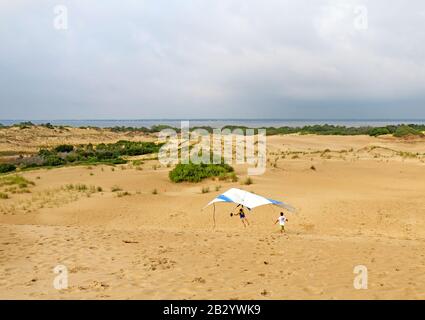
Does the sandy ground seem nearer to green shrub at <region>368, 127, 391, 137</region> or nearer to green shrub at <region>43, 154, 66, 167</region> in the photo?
green shrub at <region>43, 154, 66, 167</region>

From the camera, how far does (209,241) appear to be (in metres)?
12.2

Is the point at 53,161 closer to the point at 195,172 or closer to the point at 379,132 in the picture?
the point at 195,172

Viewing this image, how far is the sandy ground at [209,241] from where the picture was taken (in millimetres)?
7805

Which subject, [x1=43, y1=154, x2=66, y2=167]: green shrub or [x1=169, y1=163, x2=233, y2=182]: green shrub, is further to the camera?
[x1=43, y1=154, x2=66, y2=167]: green shrub

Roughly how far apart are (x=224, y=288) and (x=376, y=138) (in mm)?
56161

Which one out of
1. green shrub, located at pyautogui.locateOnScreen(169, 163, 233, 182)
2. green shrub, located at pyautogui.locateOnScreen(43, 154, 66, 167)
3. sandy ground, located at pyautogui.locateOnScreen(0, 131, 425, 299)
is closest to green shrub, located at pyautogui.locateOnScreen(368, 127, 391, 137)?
sandy ground, located at pyautogui.locateOnScreen(0, 131, 425, 299)

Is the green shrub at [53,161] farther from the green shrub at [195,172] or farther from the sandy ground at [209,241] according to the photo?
the green shrub at [195,172]

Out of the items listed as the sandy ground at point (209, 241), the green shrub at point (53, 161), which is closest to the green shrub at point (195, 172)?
the sandy ground at point (209, 241)

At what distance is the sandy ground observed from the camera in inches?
307

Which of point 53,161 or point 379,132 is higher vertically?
point 379,132

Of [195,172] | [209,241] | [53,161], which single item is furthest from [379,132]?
[209,241]

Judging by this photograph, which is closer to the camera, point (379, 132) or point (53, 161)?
point (53, 161)

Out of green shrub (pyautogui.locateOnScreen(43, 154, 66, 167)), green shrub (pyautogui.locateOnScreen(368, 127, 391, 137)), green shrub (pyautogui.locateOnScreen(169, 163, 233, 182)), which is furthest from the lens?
green shrub (pyautogui.locateOnScreen(368, 127, 391, 137))

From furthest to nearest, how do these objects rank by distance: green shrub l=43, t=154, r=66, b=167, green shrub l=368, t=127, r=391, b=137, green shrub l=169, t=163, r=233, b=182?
1. green shrub l=368, t=127, r=391, b=137
2. green shrub l=43, t=154, r=66, b=167
3. green shrub l=169, t=163, r=233, b=182
